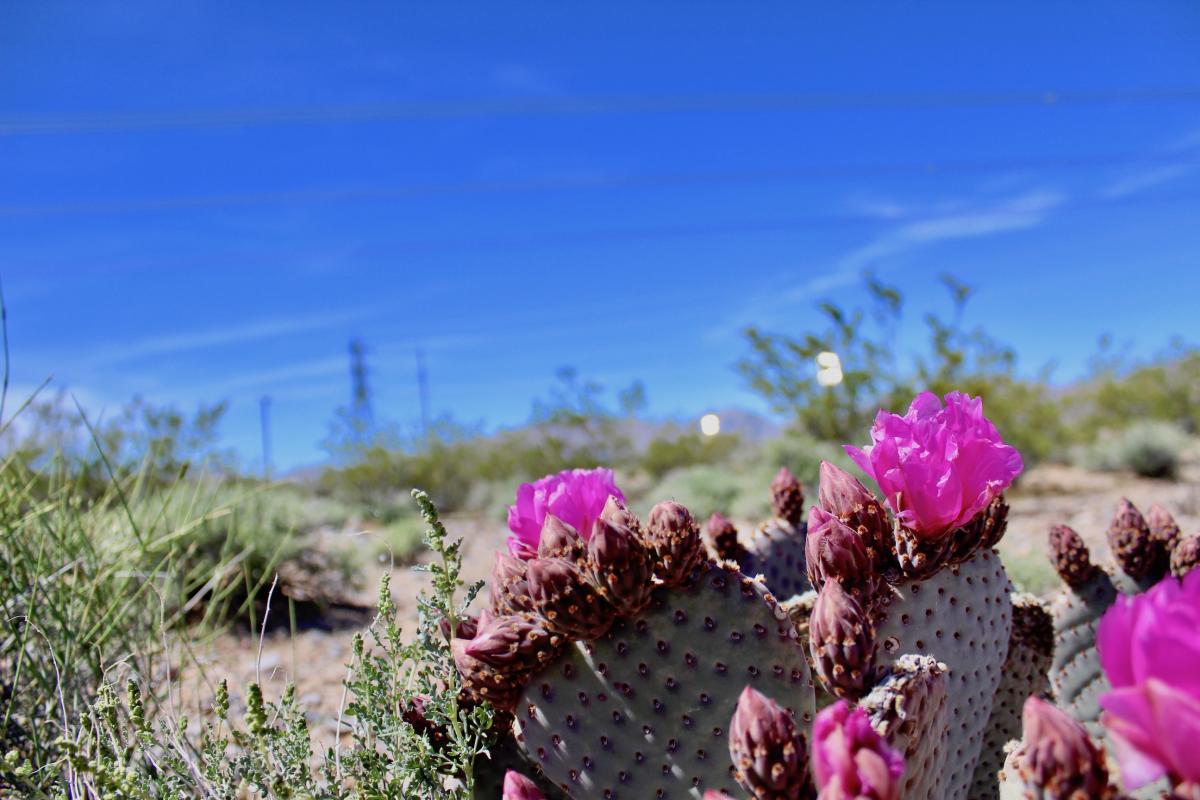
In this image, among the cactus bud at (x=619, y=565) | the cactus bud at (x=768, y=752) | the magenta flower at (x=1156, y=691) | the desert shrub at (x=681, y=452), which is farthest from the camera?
the desert shrub at (x=681, y=452)

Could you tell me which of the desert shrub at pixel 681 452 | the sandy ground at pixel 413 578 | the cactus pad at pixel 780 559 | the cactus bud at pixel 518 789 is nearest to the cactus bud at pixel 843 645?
the cactus bud at pixel 518 789

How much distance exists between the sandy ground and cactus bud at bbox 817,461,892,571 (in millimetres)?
743

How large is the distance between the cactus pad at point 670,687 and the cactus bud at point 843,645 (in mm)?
279

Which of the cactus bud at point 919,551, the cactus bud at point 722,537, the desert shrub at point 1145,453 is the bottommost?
the desert shrub at point 1145,453

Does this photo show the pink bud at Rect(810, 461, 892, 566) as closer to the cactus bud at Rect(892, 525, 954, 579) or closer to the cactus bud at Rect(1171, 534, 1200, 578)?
the cactus bud at Rect(892, 525, 954, 579)

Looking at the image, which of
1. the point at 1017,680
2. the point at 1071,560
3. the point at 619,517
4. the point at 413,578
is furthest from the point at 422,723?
the point at 413,578

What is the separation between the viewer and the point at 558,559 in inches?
58.1

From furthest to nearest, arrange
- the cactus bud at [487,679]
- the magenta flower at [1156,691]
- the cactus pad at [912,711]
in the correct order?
the cactus bud at [487,679], the cactus pad at [912,711], the magenta flower at [1156,691]

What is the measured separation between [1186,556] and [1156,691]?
1.48 metres

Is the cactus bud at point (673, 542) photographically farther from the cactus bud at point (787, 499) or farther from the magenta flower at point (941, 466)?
the cactus bud at point (787, 499)

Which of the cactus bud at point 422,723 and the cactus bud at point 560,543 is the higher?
the cactus bud at point 560,543

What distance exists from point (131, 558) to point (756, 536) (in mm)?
1837

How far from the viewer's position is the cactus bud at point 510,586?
1.52 m

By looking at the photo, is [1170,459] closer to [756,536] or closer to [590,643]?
[756,536]
